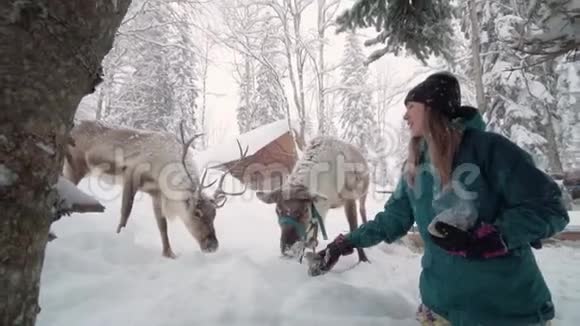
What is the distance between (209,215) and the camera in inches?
222

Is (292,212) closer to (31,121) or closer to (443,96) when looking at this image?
(443,96)

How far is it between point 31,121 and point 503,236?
1799mm

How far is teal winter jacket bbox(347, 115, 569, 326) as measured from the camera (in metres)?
1.65

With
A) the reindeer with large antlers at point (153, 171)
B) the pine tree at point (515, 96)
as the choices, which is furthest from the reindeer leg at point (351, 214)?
the pine tree at point (515, 96)

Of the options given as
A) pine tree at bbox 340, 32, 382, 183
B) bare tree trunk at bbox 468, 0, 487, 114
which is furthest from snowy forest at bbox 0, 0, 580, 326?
pine tree at bbox 340, 32, 382, 183

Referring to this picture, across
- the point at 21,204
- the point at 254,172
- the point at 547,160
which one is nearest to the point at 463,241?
the point at 21,204

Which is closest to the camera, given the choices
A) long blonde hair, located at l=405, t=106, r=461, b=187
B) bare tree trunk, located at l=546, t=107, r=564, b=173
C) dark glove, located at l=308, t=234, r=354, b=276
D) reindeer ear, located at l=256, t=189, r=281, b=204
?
long blonde hair, located at l=405, t=106, r=461, b=187

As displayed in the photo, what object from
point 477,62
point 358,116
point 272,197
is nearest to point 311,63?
point 477,62

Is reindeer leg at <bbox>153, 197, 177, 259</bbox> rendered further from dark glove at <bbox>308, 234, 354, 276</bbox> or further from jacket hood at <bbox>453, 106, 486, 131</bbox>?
jacket hood at <bbox>453, 106, 486, 131</bbox>

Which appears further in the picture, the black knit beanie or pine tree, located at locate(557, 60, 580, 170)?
pine tree, located at locate(557, 60, 580, 170)

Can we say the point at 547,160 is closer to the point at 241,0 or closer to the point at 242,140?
the point at 242,140

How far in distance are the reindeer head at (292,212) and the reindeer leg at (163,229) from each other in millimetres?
1543

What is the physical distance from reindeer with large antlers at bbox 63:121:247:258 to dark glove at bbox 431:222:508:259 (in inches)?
167

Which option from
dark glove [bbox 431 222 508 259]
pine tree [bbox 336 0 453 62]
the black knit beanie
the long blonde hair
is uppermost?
pine tree [bbox 336 0 453 62]
